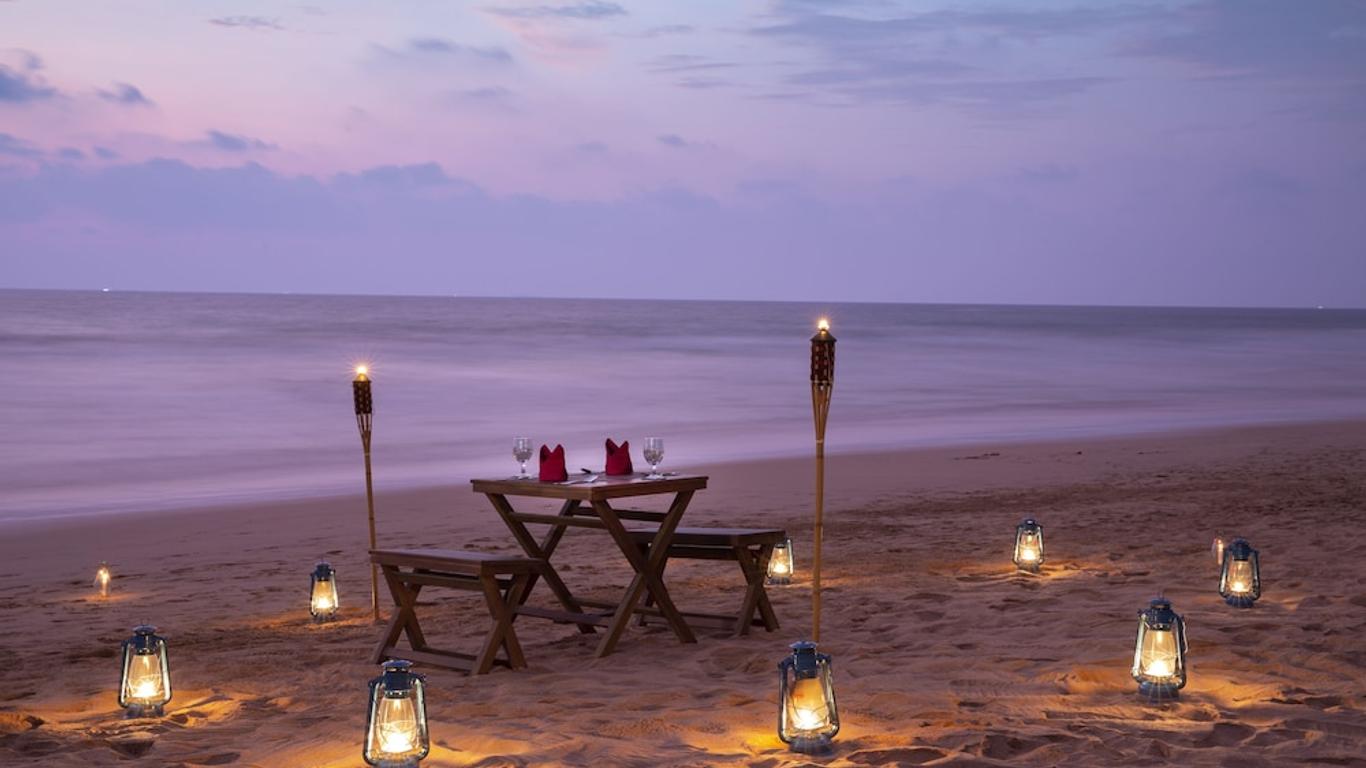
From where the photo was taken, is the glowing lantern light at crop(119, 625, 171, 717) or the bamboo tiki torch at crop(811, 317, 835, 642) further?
the bamboo tiki torch at crop(811, 317, 835, 642)

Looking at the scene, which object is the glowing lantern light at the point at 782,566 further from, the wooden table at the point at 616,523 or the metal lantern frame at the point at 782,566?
the wooden table at the point at 616,523

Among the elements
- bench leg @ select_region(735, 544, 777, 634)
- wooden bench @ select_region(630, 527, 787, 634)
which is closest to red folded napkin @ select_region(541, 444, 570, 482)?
wooden bench @ select_region(630, 527, 787, 634)

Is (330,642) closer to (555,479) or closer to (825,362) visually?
(555,479)

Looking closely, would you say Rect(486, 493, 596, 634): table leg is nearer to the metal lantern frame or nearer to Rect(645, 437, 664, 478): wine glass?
Rect(645, 437, 664, 478): wine glass

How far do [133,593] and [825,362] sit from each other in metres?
4.65

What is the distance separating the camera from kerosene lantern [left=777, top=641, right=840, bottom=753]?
426 centimetres

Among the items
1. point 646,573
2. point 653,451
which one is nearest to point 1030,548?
point 653,451

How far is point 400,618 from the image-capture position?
19.1ft

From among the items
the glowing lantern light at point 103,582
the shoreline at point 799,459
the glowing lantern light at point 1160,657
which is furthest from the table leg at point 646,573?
the shoreline at point 799,459

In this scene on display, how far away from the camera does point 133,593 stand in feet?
25.5

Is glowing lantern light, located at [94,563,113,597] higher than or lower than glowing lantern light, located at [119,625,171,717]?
lower

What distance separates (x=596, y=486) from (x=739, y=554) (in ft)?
2.99

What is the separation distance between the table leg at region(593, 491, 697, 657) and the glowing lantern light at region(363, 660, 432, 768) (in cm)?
172

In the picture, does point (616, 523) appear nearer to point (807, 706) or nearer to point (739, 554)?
point (739, 554)
